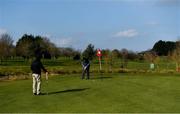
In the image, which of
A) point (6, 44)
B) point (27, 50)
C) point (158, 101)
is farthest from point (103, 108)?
point (27, 50)

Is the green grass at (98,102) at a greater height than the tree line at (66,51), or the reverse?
the tree line at (66,51)

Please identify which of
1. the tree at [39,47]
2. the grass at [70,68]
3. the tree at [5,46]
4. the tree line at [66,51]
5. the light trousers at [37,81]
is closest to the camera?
the light trousers at [37,81]

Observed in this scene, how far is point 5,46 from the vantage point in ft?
317

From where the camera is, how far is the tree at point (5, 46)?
303ft

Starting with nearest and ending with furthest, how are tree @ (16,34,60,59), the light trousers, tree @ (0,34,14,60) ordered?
the light trousers, tree @ (0,34,14,60), tree @ (16,34,60,59)

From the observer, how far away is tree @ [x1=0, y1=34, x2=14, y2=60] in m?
92.5

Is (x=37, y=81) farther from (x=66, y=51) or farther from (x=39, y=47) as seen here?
(x=66, y=51)

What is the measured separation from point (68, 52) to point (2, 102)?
130 metres

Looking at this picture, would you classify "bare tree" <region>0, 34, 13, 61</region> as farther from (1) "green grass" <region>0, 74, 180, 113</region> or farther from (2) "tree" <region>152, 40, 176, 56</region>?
(1) "green grass" <region>0, 74, 180, 113</region>

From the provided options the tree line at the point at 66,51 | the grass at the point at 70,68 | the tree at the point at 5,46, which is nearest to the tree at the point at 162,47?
the tree line at the point at 66,51

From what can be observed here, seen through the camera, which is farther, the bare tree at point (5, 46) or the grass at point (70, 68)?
the bare tree at point (5, 46)

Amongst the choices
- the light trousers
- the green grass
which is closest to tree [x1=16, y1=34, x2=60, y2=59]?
the light trousers

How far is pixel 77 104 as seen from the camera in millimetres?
16891

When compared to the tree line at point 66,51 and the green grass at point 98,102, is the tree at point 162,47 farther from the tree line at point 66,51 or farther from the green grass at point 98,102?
the green grass at point 98,102
